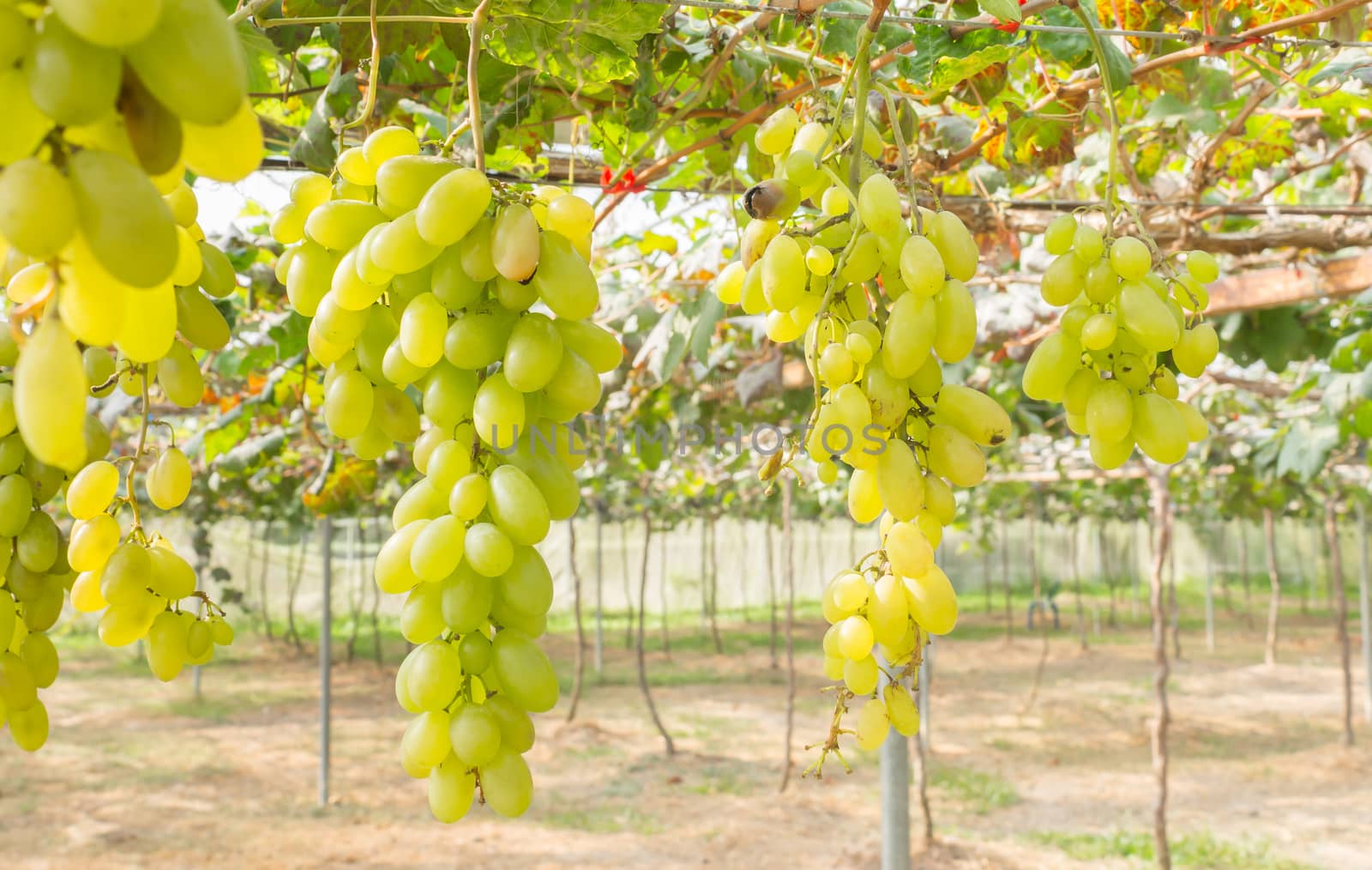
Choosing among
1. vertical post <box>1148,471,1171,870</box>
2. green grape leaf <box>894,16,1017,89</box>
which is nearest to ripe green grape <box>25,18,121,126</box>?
green grape leaf <box>894,16,1017,89</box>

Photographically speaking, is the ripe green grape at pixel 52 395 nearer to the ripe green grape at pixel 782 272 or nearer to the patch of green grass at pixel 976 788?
the ripe green grape at pixel 782 272

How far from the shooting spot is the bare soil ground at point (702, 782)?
5.85m

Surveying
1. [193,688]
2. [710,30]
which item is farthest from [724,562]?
[710,30]

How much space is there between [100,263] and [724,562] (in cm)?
1986

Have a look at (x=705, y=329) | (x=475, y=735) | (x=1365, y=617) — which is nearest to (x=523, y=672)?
(x=475, y=735)

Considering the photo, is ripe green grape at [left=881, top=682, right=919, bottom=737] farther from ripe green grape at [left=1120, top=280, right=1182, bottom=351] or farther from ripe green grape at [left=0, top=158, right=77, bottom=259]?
ripe green grape at [left=0, top=158, right=77, bottom=259]

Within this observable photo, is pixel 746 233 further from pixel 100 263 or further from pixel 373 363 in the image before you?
pixel 100 263

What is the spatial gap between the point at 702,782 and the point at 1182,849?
3182 mm

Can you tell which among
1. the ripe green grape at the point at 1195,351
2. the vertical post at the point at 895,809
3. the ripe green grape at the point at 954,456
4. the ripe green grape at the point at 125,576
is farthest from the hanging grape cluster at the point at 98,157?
the vertical post at the point at 895,809

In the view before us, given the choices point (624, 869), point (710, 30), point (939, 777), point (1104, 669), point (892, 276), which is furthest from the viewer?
point (1104, 669)

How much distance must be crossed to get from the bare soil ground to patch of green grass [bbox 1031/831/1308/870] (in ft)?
0.06

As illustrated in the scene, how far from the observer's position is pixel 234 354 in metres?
2.78

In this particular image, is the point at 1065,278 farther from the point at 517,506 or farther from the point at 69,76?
the point at 69,76

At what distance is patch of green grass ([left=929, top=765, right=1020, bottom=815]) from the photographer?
6.79 m
